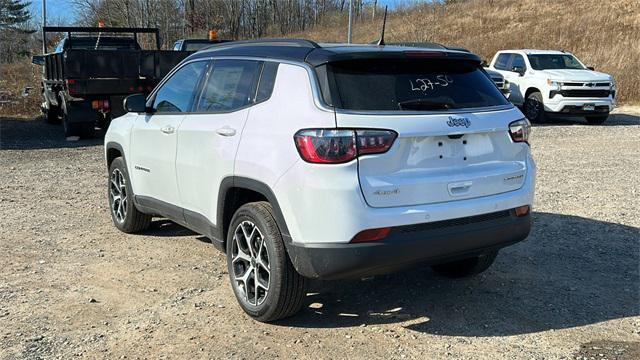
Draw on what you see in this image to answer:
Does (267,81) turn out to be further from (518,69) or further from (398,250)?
(518,69)

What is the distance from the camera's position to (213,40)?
15.8 metres

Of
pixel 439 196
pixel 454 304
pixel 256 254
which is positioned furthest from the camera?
pixel 454 304

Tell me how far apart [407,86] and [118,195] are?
12.1 ft

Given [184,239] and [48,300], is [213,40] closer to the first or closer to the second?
[184,239]

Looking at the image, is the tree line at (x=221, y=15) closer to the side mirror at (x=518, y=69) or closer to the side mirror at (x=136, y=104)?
the side mirror at (x=518, y=69)

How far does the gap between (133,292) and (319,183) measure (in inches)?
79.8

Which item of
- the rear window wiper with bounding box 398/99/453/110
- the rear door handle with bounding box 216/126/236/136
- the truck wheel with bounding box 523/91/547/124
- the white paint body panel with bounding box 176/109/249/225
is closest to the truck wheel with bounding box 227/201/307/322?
the white paint body panel with bounding box 176/109/249/225

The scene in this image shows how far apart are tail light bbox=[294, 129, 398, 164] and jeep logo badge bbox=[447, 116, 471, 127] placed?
44cm

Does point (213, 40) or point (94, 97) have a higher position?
point (213, 40)

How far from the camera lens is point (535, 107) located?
1625cm

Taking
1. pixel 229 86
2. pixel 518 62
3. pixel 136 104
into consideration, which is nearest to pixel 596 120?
pixel 518 62

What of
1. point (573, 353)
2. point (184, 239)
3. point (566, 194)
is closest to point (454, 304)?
point (573, 353)

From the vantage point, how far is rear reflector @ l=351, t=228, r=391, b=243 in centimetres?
345

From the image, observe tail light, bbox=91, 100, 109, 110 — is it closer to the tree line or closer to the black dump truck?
the black dump truck
